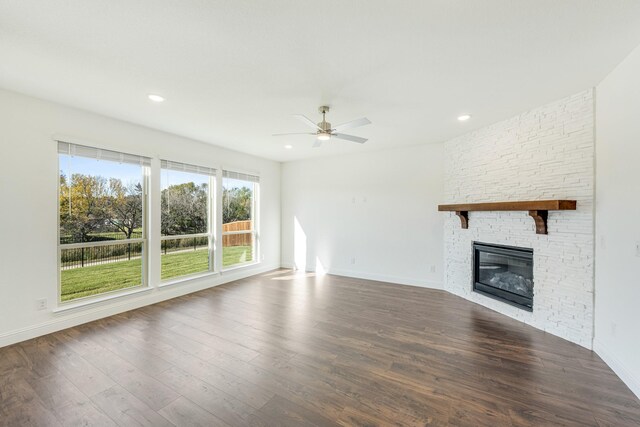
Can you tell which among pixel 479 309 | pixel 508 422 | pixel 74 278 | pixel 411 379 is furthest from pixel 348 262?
pixel 74 278

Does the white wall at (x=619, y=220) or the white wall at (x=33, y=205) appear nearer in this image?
the white wall at (x=619, y=220)

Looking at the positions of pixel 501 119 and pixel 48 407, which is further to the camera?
pixel 501 119

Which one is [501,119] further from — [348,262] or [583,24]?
[348,262]

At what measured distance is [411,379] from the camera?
2303 mm

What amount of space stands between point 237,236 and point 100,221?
2.54 metres

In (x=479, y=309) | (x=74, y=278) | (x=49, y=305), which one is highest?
(x=74, y=278)

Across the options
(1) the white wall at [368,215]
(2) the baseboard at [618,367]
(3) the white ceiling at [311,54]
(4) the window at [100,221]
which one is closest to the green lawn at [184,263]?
(4) the window at [100,221]

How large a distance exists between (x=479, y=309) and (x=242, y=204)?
4.95 metres

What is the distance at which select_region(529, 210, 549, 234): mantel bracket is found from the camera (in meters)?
3.21

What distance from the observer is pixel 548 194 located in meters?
3.27

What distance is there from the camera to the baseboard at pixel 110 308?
3014mm

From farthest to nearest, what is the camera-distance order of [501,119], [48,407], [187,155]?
1. [187,155]
2. [501,119]
3. [48,407]

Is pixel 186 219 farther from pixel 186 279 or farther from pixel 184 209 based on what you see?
pixel 186 279

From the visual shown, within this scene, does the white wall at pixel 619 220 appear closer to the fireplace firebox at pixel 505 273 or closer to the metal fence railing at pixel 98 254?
the fireplace firebox at pixel 505 273
